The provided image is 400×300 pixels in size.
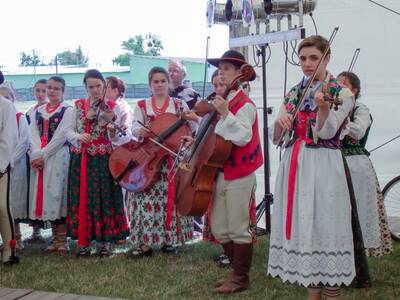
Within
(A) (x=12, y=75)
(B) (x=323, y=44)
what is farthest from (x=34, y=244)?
(A) (x=12, y=75)

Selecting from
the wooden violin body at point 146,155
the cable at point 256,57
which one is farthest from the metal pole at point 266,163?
the wooden violin body at point 146,155

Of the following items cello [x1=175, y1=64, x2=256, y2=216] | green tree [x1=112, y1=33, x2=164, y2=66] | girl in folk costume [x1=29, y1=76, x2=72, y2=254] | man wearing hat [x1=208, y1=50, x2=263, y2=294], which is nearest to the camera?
cello [x1=175, y1=64, x2=256, y2=216]

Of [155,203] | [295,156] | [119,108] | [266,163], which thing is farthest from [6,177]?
[295,156]

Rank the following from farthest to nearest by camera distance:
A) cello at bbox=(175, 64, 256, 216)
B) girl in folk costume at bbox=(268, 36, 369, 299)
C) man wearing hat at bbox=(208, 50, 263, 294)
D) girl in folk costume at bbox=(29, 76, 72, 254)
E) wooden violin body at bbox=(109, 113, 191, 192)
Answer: girl in folk costume at bbox=(29, 76, 72, 254), wooden violin body at bbox=(109, 113, 191, 192), man wearing hat at bbox=(208, 50, 263, 294), cello at bbox=(175, 64, 256, 216), girl in folk costume at bbox=(268, 36, 369, 299)

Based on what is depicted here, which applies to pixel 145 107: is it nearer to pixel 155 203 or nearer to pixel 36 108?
pixel 155 203

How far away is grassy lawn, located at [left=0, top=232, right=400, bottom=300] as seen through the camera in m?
3.60

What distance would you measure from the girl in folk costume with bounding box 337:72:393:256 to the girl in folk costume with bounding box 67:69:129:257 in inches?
75.3

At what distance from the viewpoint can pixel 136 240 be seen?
15.4ft

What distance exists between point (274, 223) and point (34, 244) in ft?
10.4

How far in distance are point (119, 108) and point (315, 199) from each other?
2.43 m

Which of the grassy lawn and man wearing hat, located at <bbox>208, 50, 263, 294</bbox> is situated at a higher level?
man wearing hat, located at <bbox>208, 50, 263, 294</bbox>


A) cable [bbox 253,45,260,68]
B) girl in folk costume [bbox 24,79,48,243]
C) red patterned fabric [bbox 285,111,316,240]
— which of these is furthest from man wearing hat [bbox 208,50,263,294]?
girl in folk costume [bbox 24,79,48,243]

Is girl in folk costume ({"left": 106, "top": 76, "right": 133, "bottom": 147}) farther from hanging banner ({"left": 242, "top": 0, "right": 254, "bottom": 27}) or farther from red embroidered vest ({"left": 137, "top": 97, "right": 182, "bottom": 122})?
hanging banner ({"left": 242, "top": 0, "right": 254, "bottom": 27})

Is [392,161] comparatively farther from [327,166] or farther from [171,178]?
[327,166]
